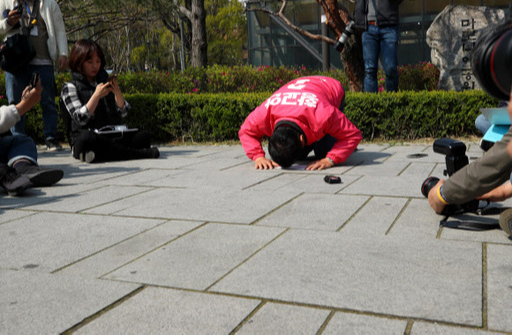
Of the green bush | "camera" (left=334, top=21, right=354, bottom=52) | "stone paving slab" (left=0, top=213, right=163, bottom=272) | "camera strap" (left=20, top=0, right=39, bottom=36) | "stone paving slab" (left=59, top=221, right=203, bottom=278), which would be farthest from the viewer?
the green bush

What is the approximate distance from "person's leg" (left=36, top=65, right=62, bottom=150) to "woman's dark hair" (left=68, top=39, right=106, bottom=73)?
0.82 meters

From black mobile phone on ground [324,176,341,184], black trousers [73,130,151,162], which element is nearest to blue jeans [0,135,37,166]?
black trousers [73,130,151,162]

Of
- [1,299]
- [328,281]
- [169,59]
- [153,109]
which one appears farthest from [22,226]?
[169,59]

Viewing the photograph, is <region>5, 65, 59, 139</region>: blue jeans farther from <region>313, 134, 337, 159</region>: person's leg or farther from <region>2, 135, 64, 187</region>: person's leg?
<region>313, 134, 337, 159</region>: person's leg

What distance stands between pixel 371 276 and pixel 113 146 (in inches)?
183

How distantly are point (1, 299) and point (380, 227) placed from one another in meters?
2.04

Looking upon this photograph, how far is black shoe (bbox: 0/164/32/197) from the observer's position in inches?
173

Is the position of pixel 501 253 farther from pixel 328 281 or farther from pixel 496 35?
pixel 496 35

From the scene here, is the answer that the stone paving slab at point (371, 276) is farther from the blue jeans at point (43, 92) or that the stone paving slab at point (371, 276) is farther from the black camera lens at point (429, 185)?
the blue jeans at point (43, 92)

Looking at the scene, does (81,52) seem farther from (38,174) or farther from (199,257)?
(199,257)

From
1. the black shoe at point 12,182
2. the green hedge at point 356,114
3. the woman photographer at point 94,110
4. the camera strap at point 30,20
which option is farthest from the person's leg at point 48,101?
the black shoe at point 12,182

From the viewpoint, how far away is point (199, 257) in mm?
2754

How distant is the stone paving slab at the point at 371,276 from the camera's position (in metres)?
2.10

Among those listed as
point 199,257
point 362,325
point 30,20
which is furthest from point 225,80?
point 362,325
